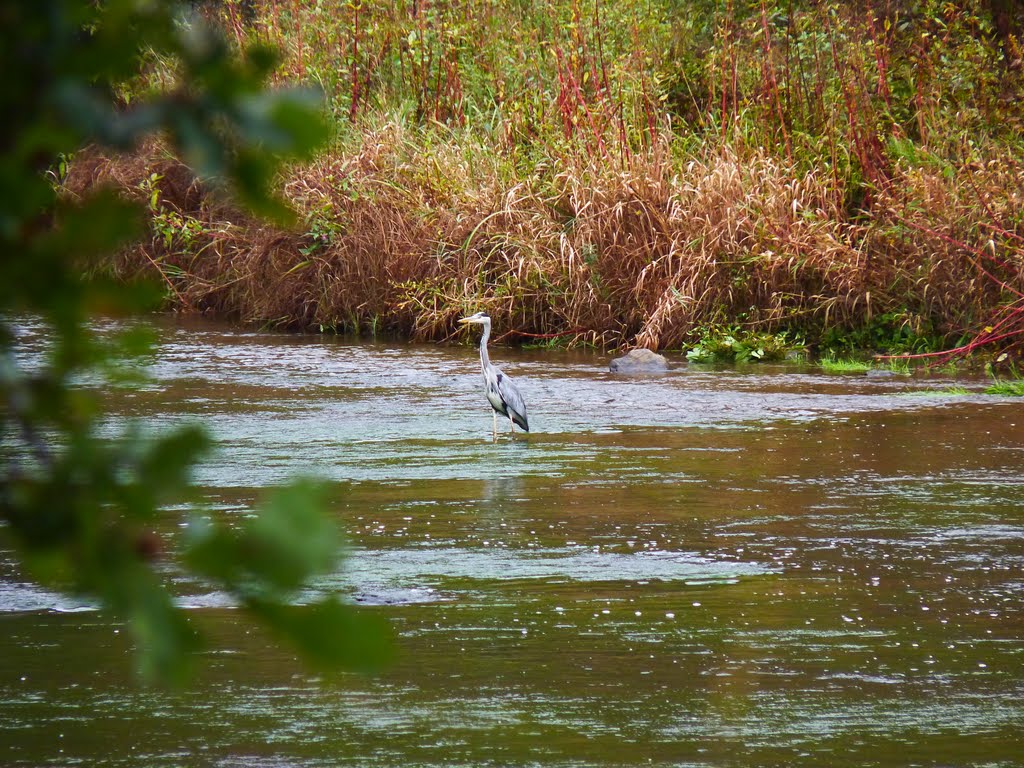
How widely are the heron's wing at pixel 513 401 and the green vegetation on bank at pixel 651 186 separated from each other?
3.75 meters

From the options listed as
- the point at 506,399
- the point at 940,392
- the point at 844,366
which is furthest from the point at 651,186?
the point at 506,399

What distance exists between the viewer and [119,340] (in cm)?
91

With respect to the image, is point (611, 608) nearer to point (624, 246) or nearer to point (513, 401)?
point (513, 401)

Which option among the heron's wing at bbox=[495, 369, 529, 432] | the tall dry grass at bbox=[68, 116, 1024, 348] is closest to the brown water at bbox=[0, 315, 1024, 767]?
the heron's wing at bbox=[495, 369, 529, 432]

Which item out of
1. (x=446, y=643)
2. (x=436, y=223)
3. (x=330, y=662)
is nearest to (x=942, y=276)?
(x=436, y=223)

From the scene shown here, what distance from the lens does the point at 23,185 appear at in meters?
0.81

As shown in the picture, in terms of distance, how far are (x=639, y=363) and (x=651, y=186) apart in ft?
6.56

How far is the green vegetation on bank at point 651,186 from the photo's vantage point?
39.1 feet

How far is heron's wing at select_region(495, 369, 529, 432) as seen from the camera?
8.48m

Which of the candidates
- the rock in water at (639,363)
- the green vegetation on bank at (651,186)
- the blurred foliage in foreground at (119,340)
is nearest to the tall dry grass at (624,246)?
the green vegetation on bank at (651,186)

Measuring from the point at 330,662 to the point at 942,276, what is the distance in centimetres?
1134

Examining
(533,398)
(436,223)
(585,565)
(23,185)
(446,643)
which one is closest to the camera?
(23,185)

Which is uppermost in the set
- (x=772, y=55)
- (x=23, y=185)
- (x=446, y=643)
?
(x=772, y=55)

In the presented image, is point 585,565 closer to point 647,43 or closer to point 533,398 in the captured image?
point 533,398
